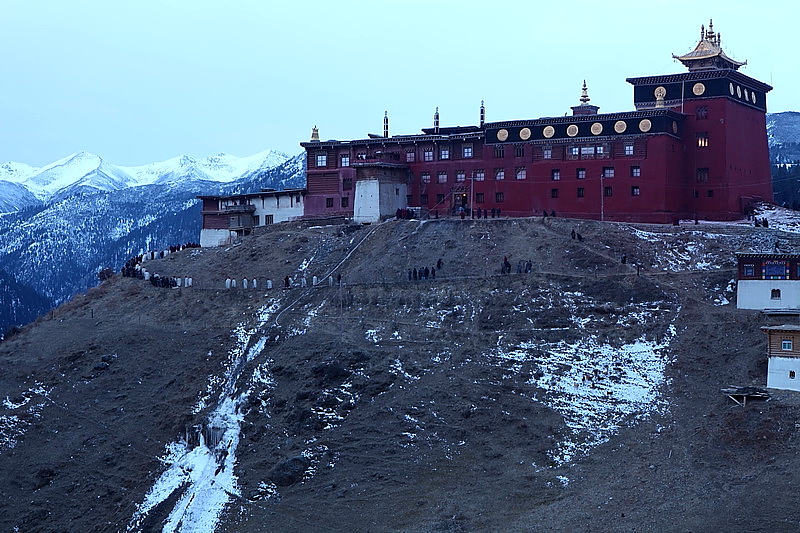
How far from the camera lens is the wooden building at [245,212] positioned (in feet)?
379

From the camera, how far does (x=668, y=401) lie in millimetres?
71688

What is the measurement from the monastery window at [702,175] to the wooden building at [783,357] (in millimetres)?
32065

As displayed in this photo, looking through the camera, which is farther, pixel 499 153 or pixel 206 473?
pixel 499 153

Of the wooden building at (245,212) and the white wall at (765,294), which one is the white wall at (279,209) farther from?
the white wall at (765,294)

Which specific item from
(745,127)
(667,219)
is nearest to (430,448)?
(667,219)

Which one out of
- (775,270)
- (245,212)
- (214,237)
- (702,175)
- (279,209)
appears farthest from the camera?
(214,237)

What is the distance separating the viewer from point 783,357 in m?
70.0

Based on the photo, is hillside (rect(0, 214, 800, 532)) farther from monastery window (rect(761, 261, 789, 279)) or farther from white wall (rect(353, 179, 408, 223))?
white wall (rect(353, 179, 408, 223))

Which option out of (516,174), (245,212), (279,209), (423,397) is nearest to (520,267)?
(423,397)

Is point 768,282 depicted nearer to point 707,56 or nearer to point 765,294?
point 765,294

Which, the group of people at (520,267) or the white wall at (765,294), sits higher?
the group of people at (520,267)

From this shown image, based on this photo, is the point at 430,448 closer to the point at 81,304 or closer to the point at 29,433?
the point at 29,433

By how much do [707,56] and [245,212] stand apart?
42691 mm

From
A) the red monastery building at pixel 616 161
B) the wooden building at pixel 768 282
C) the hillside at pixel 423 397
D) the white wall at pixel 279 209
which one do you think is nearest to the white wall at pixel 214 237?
the white wall at pixel 279 209
